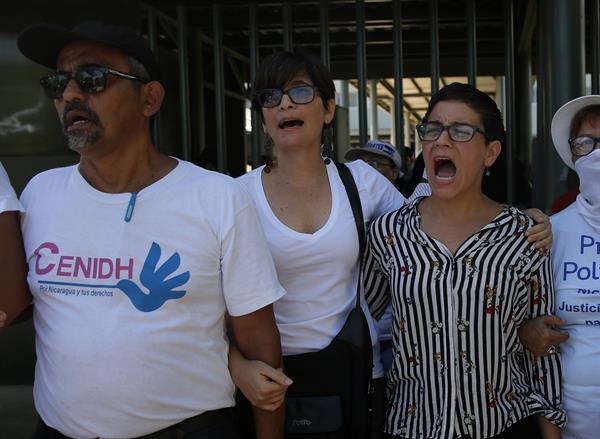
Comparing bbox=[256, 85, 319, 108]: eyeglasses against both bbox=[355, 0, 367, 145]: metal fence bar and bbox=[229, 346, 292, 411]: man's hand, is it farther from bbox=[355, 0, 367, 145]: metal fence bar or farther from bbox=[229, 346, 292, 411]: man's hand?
bbox=[355, 0, 367, 145]: metal fence bar

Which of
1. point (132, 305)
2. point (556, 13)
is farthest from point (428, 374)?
point (556, 13)

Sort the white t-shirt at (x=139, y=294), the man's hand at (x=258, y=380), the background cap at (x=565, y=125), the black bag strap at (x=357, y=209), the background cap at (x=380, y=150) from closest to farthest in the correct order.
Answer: the white t-shirt at (x=139, y=294) < the man's hand at (x=258, y=380) < the black bag strap at (x=357, y=209) < the background cap at (x=565, y=125) < the background cap at (x=380, y=150)

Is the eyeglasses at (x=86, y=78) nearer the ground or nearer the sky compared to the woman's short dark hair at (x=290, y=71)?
nearer the ground

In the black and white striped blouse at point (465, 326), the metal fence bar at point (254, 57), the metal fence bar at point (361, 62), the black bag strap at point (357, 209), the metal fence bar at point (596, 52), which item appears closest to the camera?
the black and white striped blouse at point (465, 326)

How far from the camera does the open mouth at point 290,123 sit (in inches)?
89.0

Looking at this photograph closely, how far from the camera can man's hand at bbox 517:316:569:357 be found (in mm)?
2035

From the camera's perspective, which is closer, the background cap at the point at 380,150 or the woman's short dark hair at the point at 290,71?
the woman's short dark hair at the point at 290,71

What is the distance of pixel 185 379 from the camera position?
1761 millimetres

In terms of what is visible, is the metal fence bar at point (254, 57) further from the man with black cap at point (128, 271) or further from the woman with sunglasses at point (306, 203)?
the man with black cap at point (128, 271)

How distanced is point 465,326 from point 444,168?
18.8 inches

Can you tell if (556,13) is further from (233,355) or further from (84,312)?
(84,312)

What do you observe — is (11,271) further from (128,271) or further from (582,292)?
(582,292)

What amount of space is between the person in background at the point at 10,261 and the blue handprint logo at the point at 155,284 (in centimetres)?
27

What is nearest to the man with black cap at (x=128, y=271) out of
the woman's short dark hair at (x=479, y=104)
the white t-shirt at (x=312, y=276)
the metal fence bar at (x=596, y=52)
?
the white t-shirt at (x=312, y=276)
